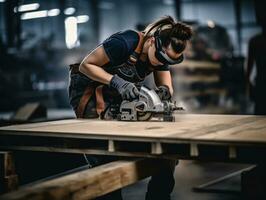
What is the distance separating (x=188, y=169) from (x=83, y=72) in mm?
2972

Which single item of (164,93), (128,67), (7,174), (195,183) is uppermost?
(128,67)

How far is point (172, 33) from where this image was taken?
4.07 meters

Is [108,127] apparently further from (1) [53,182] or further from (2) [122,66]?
(1) [53,182]

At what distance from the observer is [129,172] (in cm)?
329

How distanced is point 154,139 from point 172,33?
1.18 m

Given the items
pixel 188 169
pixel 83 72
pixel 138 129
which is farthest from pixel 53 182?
pixel 188 169

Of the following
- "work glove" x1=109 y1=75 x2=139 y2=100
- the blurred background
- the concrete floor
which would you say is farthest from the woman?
the blurred background

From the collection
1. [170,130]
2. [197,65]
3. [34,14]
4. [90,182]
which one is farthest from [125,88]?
[34,14]

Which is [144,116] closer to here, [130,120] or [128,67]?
[130,120]

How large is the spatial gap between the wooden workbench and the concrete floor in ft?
4.33

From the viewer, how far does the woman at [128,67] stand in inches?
161

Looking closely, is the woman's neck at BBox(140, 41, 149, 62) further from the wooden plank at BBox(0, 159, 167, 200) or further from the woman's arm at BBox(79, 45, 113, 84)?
the wooden plank at BBox(0, 159, 167, 200)

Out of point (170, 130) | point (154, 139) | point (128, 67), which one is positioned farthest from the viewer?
point (128, 67)

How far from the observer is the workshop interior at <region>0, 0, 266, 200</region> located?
3289 mm
